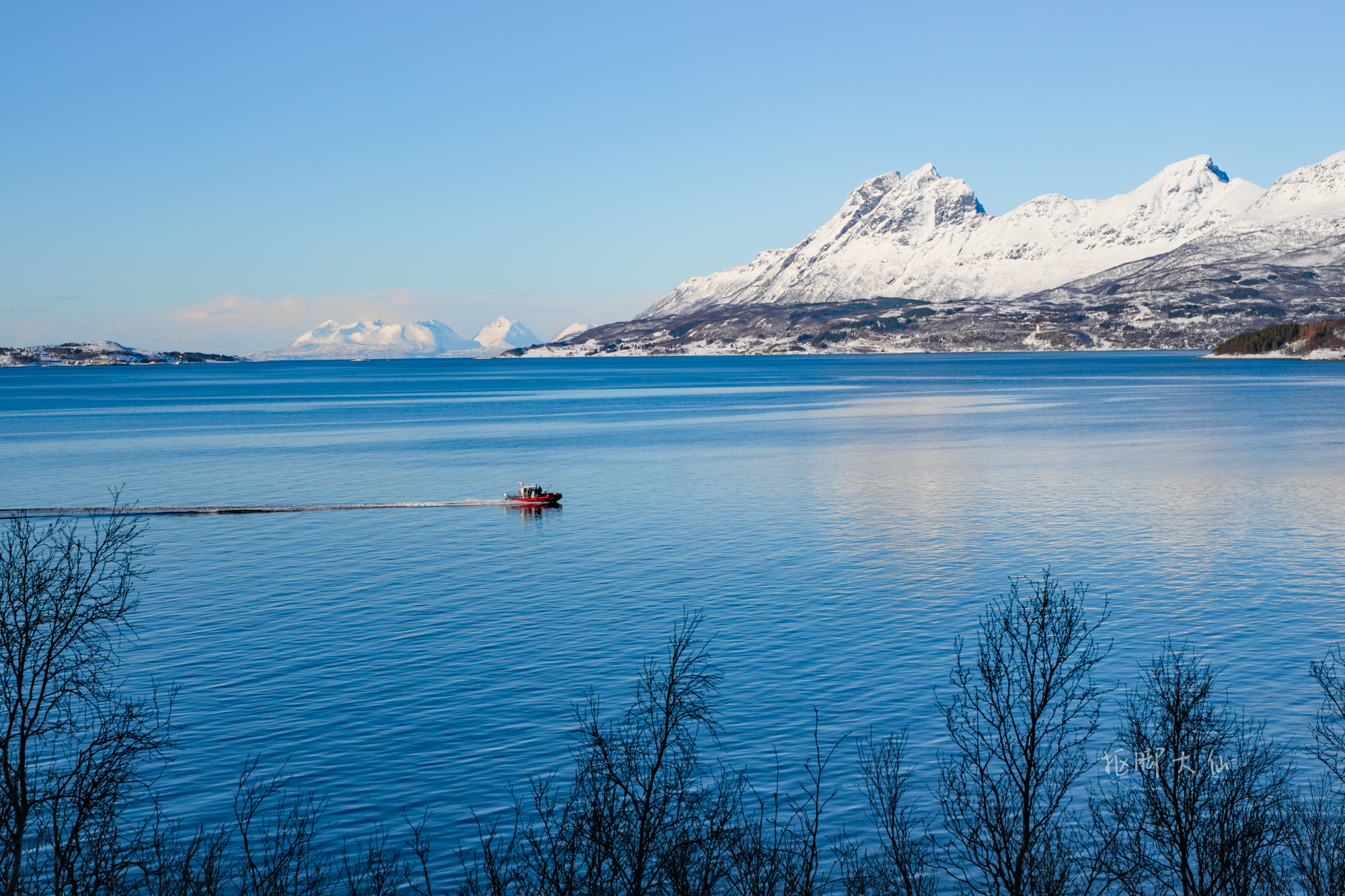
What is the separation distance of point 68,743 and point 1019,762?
32459 mm

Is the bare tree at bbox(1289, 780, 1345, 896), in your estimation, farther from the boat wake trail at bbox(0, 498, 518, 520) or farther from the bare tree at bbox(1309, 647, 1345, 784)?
the boat wake trail at bbox(0, 498, 518, 520)

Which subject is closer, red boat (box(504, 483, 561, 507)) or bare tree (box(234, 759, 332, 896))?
bare tree (box(234, 759, 332, 896))

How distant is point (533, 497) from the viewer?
93000 mm

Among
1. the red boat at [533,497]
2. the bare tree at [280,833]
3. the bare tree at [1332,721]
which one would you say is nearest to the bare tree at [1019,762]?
the bare tree at [1332,721]

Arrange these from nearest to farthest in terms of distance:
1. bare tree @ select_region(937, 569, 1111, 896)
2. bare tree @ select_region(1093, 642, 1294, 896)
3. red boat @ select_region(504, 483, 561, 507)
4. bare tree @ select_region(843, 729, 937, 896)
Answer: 1. bare tree @ select_region(1093, 642, 1294, 896)
2. bare tree @ select_region(937, 569, 1111, 896)
3. bare tree @ select_region(843, 729, 937, 896)
4. red boat @ select_region(504, 483, 561, 507)

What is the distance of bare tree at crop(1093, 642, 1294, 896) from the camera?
78.2 feet

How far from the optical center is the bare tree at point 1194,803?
2384 centimetres

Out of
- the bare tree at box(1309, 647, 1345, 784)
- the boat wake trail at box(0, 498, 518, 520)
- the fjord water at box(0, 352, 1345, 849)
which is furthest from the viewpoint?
the boat wake trail at box(0, 498, 518, 520)

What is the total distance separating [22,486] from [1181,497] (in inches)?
4312

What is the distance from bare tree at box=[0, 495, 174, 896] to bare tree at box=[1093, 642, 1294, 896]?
22.7 meters

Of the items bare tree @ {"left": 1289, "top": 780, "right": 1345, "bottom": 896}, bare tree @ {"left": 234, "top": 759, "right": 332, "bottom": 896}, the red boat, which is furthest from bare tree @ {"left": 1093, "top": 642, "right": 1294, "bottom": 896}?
the red boat

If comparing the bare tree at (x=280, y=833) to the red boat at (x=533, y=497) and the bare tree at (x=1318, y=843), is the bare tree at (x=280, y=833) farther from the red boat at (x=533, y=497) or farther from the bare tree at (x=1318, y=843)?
the red boat at (x=533, y=497)

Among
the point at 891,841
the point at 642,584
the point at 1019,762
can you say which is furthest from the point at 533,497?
the point at 891,841

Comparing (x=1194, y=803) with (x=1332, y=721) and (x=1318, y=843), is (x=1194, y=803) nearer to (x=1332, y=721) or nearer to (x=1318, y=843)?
(x=1318, y=843)
